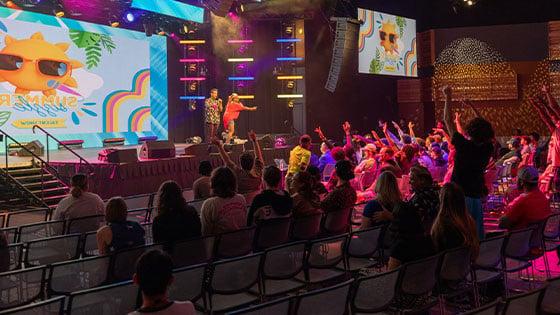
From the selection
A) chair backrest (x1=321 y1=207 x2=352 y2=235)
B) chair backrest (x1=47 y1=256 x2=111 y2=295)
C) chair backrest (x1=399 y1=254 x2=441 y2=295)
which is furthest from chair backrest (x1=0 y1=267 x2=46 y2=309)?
chair backrest (x1=321 y1=207 x2=352 y2=235)

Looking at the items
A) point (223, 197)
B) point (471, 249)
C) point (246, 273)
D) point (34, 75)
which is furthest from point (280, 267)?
point (34, 75)

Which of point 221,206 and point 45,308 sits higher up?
point 221,206

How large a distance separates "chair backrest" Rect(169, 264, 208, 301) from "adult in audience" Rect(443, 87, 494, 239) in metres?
2.36

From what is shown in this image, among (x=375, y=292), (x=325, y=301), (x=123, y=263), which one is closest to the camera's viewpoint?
(x=325, y=301)

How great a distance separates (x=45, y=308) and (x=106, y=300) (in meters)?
0.34

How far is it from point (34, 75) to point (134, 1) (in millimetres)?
2971

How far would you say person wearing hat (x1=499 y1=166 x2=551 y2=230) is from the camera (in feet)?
16.8

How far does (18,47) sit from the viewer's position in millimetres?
13383

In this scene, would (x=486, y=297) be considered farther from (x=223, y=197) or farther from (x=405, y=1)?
A: (x=405, y=1)

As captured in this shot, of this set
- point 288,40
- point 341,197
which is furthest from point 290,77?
point 341,197

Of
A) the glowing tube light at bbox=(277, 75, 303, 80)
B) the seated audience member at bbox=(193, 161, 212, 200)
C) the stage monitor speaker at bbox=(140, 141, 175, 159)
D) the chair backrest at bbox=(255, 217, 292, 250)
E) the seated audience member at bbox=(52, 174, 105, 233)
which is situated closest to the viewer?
the chair backrest at bbox=(255, 217, 292, 250)

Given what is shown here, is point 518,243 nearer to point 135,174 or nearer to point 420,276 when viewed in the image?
point 420,276

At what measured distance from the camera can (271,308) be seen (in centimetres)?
291

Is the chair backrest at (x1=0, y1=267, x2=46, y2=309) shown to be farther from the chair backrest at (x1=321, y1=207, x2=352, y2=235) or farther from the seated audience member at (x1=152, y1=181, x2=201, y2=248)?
the chair backrest at (x1=321, y1=207, x2=352, y2=235)
